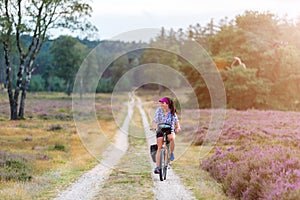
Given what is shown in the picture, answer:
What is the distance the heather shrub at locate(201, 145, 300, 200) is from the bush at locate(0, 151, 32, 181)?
5963 millimetres

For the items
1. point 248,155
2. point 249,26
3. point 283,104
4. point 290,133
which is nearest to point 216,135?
point 290,133

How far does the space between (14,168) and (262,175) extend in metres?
7.94

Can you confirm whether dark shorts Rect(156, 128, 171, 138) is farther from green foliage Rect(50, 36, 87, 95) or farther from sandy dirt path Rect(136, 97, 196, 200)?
green foliage Rect(50, 36, 87, 95)

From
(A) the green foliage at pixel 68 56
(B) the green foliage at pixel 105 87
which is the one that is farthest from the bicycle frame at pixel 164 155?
(A) the green foliage at pixel 68 56

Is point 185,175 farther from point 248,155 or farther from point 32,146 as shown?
point 32,146

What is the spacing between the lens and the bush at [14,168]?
12.4 meters

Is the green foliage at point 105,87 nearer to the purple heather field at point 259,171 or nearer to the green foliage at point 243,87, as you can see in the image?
the green foliage at point 243,87

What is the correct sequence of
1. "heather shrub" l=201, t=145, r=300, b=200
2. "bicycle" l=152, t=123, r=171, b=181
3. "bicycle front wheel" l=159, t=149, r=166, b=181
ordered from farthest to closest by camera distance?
"bicycle front wheel" l=159, t=149, r=166, b=181 → "bicycle" l=152, t=123, r=171, b=181 → "heather shrub" l=201, t=145, r=300, b=200

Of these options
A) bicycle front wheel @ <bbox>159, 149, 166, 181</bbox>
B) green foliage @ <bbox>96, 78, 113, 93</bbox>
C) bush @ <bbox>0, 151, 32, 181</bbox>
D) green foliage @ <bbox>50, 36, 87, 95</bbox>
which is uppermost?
green foliage @ <bbox>50, 36, 87, 95</bbox>

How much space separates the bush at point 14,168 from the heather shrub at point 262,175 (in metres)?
5.96

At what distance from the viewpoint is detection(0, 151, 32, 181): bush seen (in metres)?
12.4

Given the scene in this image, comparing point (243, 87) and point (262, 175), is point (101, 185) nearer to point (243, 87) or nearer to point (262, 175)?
point (262, 175)

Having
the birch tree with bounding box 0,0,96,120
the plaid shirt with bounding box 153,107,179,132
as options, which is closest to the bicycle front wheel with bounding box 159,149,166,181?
the plaid shirt with bounding box 153,107,179,132

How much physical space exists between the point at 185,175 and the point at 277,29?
43126mm
